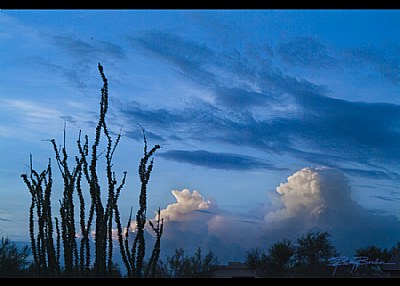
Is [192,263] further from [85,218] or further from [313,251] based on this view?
[313,251]

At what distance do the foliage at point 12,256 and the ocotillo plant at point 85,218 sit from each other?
0.63 metres

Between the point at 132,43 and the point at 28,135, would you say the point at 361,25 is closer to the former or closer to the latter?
the point at 132,43

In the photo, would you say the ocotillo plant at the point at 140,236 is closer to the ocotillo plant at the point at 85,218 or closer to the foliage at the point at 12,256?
the ocotillo plant at the point at 85,218

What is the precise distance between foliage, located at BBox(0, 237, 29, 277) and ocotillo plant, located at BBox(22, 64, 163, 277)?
2.05 feet

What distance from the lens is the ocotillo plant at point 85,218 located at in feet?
13.8

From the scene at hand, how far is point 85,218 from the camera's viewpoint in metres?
4.41

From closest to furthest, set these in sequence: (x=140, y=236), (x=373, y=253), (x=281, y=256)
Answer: (x=140, y=236) < (x=281, y=256) < (x=373, y=253)

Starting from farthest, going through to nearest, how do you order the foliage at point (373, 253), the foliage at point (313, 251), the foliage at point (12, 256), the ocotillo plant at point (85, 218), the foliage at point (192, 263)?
the foliage at point (373, 253) < the foliage at point (313, 251) < the foliage at point (12, 256) < the foliage at point (192, 263) < the ocotillo plant at point (85, 218)

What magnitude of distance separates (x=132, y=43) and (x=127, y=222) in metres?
2.39

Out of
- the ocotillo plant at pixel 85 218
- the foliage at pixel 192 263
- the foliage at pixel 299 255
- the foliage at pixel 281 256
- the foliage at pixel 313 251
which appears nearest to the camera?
the ocotillo plant at pixel 85 218

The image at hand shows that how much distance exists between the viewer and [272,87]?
274 inches

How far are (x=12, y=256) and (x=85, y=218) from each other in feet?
4.62

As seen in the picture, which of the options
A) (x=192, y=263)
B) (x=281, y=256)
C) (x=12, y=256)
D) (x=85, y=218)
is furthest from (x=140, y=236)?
(x=281, y=256)

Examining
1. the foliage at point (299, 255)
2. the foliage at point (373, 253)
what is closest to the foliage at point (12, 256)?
the foliage at point (299, 255)
